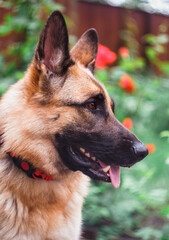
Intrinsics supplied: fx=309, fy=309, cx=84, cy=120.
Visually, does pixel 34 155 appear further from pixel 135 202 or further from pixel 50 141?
pixel 135 202

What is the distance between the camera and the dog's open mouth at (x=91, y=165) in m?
2.40

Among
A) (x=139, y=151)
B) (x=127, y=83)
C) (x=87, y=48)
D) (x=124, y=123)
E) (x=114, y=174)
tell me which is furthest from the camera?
(x=127, y=83)

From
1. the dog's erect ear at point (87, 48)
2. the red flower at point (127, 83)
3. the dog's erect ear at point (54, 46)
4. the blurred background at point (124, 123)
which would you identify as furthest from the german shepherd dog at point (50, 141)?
the red flower at point (127, 83)

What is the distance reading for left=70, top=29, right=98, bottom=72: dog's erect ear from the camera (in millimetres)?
2912

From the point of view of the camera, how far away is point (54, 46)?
2457 mm

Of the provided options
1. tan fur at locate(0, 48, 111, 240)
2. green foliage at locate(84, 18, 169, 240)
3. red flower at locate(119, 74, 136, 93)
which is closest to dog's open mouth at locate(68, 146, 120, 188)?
tan fur at locate(0, 48, 111, 240)

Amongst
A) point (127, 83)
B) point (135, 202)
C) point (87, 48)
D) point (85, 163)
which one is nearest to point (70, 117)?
point (85, 163)

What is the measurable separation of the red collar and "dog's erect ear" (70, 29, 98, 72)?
3.54ft

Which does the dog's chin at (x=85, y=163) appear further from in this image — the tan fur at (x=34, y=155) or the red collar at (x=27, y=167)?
the red collar at (x=27, y=167)

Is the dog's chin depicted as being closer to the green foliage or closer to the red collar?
the red collar

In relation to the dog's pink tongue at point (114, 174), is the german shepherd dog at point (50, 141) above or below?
above

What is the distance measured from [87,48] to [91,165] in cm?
117

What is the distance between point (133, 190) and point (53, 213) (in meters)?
1.22

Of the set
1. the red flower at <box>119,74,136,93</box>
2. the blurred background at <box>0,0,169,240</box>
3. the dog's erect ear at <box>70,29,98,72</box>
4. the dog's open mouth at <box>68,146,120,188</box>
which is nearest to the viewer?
the dog's open mouth at <box>68,146,120,188</box>
